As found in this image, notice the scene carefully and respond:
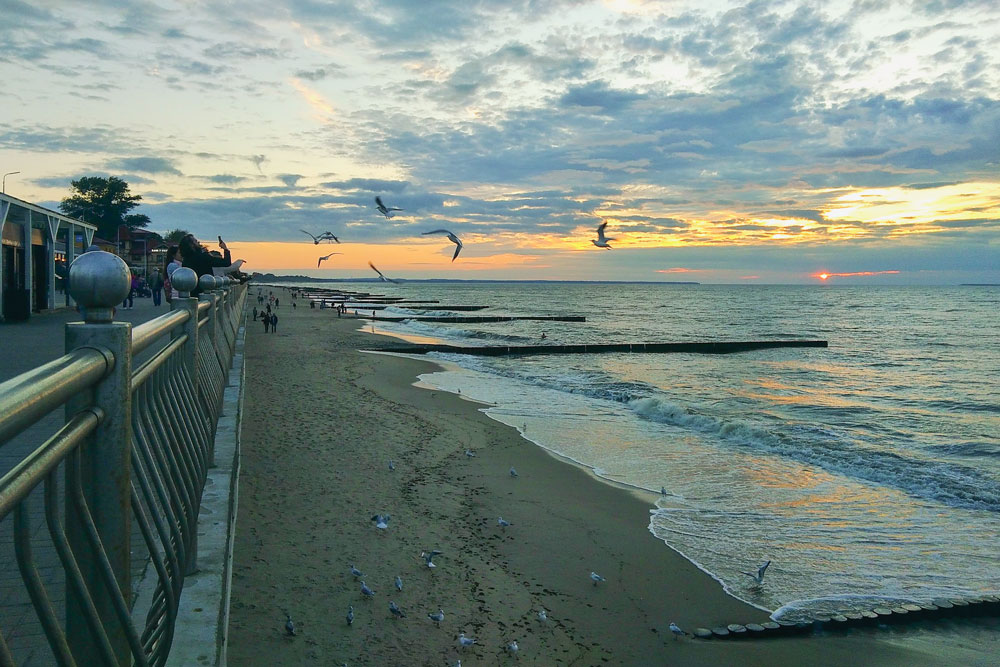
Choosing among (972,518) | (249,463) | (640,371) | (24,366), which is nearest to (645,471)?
(972,518)

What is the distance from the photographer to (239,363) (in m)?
12.2

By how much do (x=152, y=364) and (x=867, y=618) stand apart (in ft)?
21.6

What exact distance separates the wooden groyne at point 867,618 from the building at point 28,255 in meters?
21.0

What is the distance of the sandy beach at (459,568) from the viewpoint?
5523 mm

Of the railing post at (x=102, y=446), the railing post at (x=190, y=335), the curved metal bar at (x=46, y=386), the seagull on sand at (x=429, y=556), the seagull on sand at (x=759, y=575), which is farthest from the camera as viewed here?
the seagull on sand at (x=759, y=575)

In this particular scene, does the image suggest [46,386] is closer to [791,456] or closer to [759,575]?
[759,575]

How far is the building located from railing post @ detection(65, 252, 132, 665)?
22.2 meters

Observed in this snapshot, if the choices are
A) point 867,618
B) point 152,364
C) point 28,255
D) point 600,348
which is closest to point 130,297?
point 28,255

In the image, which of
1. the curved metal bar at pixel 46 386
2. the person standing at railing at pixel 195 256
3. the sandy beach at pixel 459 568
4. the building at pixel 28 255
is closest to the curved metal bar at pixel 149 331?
the curved metal bar at pixel 46 386

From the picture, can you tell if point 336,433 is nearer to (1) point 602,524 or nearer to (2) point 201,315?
(1) point 602,524

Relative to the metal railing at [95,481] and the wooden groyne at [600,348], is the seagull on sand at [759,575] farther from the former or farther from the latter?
the wooden groyne at [600,348]

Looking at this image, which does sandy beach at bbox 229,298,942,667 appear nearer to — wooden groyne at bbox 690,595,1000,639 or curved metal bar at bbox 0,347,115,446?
wooden groyne at bbox 690,595,1000,639

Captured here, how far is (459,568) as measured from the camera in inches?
274

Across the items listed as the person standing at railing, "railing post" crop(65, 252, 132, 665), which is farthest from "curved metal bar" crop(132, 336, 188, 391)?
the person standing at railing
